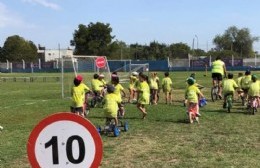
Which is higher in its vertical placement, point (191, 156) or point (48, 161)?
point (48, 161)

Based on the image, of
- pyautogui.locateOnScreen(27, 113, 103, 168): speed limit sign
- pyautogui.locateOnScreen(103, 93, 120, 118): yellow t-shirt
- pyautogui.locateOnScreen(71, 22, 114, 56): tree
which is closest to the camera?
pyautogui.locateOnScreen(27, 113, 103, 168): speed limit sign

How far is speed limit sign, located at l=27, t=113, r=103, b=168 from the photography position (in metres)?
3.88

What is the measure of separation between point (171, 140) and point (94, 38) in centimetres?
9533

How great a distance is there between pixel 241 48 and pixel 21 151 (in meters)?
128

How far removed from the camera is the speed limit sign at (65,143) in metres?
3.88

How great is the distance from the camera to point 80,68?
95.0 ft

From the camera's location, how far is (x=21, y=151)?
32.9 feet

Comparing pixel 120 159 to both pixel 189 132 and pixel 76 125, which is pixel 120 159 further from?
pixel 76 125

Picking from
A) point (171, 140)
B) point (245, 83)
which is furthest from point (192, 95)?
point (245, 83)

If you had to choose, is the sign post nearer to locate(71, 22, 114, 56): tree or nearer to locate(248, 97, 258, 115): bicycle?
locate(248, 97, 258, 115): bicycle

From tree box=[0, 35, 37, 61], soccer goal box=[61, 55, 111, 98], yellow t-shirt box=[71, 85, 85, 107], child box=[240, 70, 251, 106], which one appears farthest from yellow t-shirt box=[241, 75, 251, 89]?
tree box=[0, 35, 37, 61]

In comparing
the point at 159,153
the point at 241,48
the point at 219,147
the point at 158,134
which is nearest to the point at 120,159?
the point at 159,153

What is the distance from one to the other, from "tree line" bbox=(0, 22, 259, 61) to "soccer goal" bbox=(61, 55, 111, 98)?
7368cm

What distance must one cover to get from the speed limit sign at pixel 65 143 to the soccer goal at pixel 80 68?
22743 millimetres
